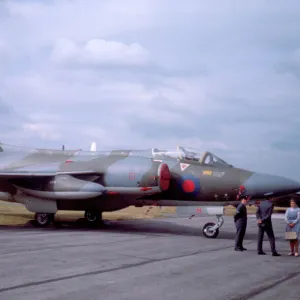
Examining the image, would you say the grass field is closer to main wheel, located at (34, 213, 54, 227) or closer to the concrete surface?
main wheel, located at (34, 213, 54, 227)

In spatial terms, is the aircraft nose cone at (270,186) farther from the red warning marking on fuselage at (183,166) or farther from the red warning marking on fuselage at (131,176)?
the red warning marking on fuselage at (131,176)

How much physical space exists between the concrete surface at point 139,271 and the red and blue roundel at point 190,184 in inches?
94.0

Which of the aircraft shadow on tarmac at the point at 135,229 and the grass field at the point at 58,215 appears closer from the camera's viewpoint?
the aircraft shadow on tarmac at the point at 135,229

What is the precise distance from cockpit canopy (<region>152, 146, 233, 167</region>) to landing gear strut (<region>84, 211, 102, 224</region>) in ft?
15.2

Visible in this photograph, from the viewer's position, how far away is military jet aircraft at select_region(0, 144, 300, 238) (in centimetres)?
1415

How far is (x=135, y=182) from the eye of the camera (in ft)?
49.1

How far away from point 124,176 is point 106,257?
598 cm

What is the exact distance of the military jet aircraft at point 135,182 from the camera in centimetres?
1415

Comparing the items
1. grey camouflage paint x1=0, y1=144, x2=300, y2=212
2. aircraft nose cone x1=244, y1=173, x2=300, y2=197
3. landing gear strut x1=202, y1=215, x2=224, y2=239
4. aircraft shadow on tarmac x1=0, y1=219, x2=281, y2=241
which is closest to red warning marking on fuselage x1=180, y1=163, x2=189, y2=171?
grey camouflage paint x1=0, y1=144, x2=300, y2=212

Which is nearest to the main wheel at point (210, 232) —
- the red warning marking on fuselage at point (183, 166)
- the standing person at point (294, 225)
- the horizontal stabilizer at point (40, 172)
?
the red warning marking on fuselage at point (183, 166)

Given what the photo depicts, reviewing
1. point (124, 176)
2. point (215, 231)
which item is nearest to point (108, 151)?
point (124, 176)

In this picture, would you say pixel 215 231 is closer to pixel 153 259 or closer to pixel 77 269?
pixel 153 259

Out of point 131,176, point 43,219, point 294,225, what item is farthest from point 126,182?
point 294,225

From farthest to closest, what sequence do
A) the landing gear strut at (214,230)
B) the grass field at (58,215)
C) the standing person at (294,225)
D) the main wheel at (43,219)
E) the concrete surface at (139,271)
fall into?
the grass field at (58,215) → the main wheel at (43,219) → the landing gear strut at (214,230) → the standing person at (294,225) → the concrete surface at (139,271)
